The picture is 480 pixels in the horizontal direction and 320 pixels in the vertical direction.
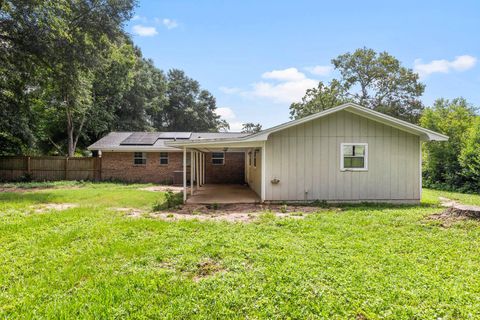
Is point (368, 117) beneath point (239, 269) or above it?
above

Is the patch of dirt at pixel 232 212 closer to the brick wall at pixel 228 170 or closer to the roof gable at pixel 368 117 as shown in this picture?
the roof gable at pixel 368 117

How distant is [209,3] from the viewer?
34.1 feet

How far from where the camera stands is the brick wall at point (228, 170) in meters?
17.3

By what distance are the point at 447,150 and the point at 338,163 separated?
10.4 meters

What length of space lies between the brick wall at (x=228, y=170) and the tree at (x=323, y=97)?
51.1 feet

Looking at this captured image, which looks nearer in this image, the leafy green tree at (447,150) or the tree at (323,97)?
the leafy green tree at (447,150)

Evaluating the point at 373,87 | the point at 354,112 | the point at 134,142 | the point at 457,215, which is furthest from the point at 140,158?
the point at 373,87

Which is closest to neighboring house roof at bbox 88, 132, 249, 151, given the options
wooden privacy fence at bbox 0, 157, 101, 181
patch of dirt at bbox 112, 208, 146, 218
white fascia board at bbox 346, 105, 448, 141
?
wooden privacy fence at bbox 0, 157, 101, 181

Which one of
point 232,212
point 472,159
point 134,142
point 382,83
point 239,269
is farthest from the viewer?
point 382,83

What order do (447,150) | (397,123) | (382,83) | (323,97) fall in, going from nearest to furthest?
(397,123)
(447,150)
(382,83)
(323,97)

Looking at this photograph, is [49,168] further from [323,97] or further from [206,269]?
[323,97]

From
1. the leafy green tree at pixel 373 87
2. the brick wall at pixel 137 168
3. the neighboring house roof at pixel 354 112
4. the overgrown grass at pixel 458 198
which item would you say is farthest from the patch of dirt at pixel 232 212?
the leafy green tree at pixel 373 87

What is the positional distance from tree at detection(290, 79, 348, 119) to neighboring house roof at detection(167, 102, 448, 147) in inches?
826

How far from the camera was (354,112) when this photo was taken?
9.08m
